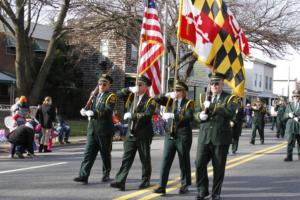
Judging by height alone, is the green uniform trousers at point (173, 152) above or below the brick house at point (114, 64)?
below

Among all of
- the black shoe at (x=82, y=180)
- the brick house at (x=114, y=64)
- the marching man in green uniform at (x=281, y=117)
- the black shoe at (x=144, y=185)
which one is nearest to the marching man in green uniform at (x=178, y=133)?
the black shoe at (x=144, y=185)

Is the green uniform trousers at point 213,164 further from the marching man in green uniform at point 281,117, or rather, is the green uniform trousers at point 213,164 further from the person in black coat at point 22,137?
the marching man in green uniform at point 281,117

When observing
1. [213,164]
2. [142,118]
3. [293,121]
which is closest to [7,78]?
[293,121]

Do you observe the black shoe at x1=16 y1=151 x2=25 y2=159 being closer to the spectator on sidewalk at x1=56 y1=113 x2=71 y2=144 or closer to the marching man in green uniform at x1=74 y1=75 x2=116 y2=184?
the spectator on sidewalk at x1=56 y1=113 x2=71 y2=144

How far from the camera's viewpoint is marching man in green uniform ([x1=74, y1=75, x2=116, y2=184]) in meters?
9.45

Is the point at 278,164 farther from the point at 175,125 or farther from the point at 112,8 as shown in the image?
the point at 112,8

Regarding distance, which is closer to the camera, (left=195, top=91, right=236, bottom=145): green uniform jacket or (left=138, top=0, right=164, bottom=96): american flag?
(left=195, top=91, right=236, bottom=145): green uniform jacket

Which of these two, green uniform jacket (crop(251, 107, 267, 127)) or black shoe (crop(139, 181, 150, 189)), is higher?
green uniform jacket (crop(251, 107, 267, 127))

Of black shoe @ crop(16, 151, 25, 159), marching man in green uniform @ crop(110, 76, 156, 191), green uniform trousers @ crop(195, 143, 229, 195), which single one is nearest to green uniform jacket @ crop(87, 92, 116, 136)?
marching man in green uniform @ crop(110, 76, 156, 191)

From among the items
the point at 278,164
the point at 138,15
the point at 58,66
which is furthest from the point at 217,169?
the point at 58,66

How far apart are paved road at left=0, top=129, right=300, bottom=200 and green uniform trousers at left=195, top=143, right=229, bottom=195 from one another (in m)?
0.53

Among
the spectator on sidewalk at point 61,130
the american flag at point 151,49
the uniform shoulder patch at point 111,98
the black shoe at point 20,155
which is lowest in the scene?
the black shoe at point 20,155

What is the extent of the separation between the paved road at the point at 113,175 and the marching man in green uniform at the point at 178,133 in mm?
322

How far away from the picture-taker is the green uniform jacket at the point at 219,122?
7945 millimetres
